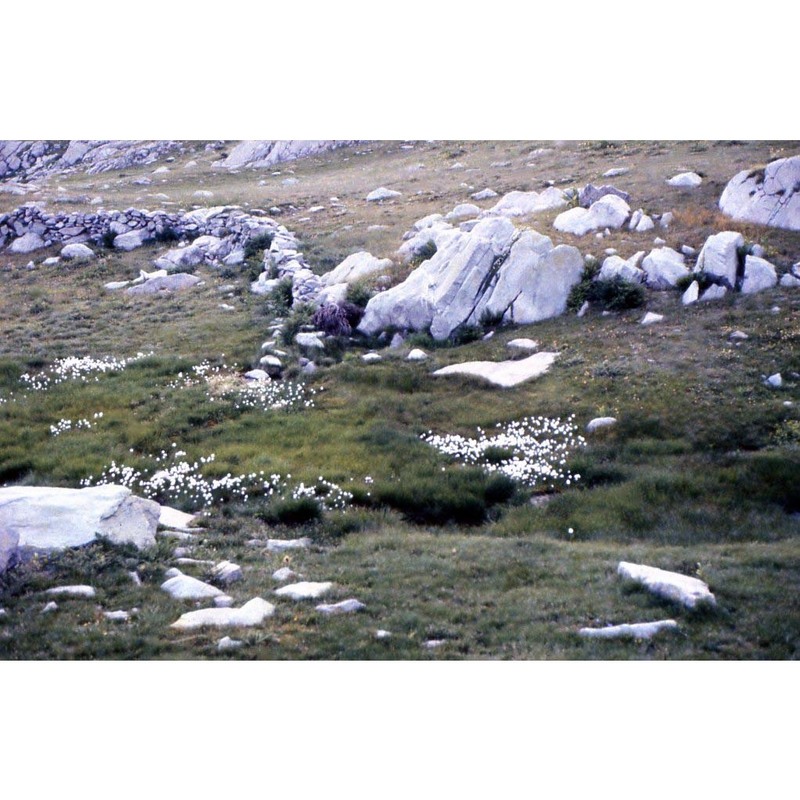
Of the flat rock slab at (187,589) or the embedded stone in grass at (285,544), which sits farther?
the embedded stone in grass at (285,544)

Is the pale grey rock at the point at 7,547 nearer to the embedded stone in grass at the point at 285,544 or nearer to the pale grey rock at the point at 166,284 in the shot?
the embedded stone in grass at the point at 285,544

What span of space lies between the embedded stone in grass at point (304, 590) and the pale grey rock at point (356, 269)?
8653mm

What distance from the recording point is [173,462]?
11727 mm

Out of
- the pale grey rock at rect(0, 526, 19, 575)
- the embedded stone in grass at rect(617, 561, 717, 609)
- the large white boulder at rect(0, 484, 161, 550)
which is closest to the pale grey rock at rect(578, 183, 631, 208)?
the embedded stone in grass at rect(617, 561, 717, 609)

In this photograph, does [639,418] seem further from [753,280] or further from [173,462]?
[173,462]

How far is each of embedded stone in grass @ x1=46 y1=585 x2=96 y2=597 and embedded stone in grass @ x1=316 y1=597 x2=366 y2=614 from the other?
2.62 meters

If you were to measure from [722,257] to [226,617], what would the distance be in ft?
37.1

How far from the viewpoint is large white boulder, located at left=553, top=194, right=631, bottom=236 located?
1647 centimetres

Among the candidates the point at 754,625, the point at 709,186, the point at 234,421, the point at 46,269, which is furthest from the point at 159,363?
the point at 709,186

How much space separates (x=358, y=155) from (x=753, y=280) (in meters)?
8.10

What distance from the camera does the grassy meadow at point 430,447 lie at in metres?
8.24

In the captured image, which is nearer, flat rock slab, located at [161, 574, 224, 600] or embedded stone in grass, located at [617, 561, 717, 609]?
embedded stone in grass, located at [617, 561, 717, 609]

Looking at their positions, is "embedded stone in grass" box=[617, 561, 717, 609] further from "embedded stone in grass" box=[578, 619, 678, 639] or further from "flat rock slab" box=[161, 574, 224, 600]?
"flat rock slab" box=[161, 574, 224, 600]

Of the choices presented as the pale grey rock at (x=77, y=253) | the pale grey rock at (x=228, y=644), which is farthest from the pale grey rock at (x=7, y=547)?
the pale grey rock at (x=77, y=253)
